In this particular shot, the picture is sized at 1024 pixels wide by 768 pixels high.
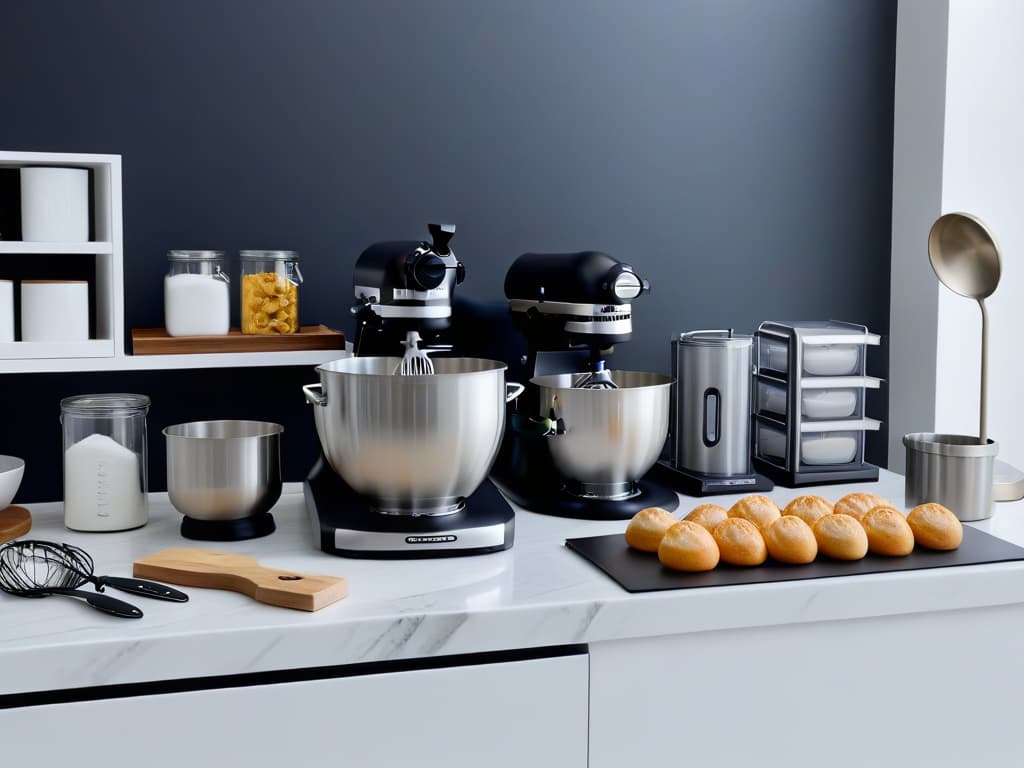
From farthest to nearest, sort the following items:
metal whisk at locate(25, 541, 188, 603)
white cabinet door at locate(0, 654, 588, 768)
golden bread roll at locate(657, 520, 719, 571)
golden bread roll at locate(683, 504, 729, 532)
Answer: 1. golden bread roll at locate(683, 504, 729, 532)
2. golden bread roll at locate(657, 520, 719, 571)
3. metal whisk at locate(25, 541, 188, 603)
4. white cabinet door at locate(0, 654, 588, 768)

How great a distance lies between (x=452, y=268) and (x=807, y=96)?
949 millimetres

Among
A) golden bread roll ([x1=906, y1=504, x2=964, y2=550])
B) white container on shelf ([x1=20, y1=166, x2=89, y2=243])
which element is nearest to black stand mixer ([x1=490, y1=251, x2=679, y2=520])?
golden bread roll ([x1=906, y1=504, x2=964, y2=550])

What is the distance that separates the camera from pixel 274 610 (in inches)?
45.7

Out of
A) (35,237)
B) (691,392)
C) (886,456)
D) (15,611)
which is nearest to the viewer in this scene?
(15,611)

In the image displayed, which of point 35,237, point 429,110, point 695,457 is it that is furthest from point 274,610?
point 429,110

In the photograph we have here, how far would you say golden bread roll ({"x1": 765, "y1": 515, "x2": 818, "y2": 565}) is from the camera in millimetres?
1322

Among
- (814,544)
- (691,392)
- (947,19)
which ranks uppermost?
(947,19)

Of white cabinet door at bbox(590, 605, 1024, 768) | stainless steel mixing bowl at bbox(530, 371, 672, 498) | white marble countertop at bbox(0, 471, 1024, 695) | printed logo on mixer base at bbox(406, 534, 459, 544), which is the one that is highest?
stainless steel mixing bowl at bbox(530, 371, 672, 498)

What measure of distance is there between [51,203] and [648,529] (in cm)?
94

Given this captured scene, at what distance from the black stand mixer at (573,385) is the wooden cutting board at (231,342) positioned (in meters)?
0.31

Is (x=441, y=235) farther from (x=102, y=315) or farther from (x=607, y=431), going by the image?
(x=102, y=315)

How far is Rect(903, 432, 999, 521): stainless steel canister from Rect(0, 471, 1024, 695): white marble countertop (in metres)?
0.23

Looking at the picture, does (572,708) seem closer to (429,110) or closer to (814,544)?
(814,544)

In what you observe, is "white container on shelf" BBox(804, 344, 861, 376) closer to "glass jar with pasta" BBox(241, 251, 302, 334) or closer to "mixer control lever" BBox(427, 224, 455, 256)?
"mixer control lever" BBox(427, 224, 455, 256)
